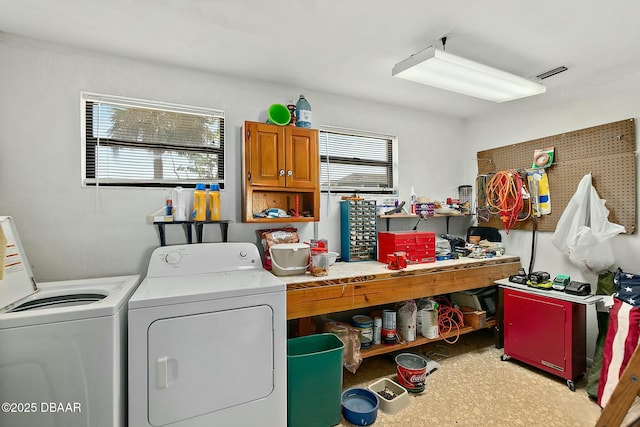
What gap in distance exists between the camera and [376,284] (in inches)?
93.0

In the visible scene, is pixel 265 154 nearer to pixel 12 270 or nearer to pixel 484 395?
pixel 12 270

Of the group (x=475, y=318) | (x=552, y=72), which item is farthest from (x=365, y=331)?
(x=552, y=72)

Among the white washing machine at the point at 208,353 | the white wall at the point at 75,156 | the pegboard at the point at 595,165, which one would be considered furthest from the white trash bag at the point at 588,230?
the white wall at the point at 75,156

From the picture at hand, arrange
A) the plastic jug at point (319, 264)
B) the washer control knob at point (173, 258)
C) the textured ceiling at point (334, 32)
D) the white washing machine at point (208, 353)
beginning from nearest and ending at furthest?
the white washing machine at point (208, 353)
the textured ceiling at point (334, 32)
the washer control knob at point (173, 258)
the plastic jug at point (319, 264)

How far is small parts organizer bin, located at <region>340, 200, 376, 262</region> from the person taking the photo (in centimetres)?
287

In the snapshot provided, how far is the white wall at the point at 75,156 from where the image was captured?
1.95 metres

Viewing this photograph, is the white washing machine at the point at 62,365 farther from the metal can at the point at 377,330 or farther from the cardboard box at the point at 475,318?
the cardboard box at the point at 475,318

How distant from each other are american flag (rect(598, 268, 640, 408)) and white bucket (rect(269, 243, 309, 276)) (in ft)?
7.08

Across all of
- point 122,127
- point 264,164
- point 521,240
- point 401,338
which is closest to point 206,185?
point 264,164

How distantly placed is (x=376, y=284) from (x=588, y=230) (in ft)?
A: 5.97

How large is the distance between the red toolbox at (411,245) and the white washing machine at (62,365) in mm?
2090

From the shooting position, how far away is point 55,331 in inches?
52.8

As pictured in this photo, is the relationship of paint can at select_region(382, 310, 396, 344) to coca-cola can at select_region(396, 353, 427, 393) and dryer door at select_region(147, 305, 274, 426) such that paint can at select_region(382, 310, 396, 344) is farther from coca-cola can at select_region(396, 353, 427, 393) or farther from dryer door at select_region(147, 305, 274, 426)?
dryer door at select_region(147, 305, 274, 426)

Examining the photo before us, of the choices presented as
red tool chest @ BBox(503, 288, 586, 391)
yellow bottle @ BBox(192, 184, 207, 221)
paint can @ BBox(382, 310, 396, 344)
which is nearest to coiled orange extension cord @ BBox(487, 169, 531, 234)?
red tool chest @ BBox(503, 288, 586, 391)
